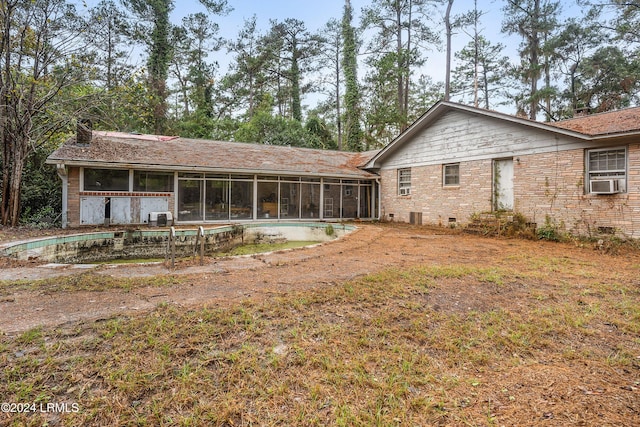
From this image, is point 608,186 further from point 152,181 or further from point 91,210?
point 91,210

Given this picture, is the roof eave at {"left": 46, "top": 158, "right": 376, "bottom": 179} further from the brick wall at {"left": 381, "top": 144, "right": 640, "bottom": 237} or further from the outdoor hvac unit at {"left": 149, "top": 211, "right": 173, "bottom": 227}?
the brick wall at {"left": 381, "top": 144, "right": 640, "bottom": 237}

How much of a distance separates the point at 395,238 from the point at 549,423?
7615 mm

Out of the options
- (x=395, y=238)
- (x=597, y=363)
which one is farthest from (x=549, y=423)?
(x=395, y=238)

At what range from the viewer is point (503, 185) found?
420 inches

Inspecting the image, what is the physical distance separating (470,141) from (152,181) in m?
11.5

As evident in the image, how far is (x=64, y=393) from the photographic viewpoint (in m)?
2.15

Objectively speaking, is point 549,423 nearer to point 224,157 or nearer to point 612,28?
point 224,157

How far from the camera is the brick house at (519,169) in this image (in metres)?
8.11

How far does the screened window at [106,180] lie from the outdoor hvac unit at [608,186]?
46.5 ft

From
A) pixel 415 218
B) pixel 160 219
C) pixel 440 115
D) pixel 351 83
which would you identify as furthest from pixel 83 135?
pixel 351 83

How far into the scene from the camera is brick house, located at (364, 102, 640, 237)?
8.11 m

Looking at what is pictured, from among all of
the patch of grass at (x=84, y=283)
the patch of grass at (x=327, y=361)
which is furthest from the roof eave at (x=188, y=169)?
the patch of grass at (x=327, y=361)

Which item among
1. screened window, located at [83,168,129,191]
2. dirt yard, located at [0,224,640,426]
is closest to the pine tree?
screened window, located at [83,168,129,191]

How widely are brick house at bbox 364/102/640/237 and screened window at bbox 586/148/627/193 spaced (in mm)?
20
